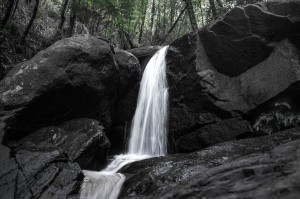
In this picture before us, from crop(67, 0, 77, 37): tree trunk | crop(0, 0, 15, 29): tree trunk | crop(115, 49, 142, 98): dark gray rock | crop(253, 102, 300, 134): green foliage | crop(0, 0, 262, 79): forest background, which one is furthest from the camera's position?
crop(67, 0, 77, 37): tree trunk

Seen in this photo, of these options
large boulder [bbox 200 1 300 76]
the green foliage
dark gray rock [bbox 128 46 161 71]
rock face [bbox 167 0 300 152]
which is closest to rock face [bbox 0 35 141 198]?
dark gray rock [bbox 128 46 161 71]

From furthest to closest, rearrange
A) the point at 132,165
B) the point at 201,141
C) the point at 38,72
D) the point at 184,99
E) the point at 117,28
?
the point at 117,28, the point at 184,99, the point at 201,141, the point at 38,72, the point at 132,165

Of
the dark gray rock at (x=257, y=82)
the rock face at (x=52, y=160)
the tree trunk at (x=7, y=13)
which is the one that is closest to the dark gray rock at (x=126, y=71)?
the dark gray rock at (x=257, y=82)

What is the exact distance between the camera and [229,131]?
348 inches

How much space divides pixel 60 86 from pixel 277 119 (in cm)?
613

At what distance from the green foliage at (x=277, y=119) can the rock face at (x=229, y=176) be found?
1.44 metres

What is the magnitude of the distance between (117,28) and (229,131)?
30.8 feet

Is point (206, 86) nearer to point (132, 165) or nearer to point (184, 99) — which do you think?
point (184, 99)

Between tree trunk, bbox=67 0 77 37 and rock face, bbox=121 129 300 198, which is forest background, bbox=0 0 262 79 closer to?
tree trunk, bbox=67 0 77 37

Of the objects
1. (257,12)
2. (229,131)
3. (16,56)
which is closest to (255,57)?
(257,12)

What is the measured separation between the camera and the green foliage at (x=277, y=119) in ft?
27.9

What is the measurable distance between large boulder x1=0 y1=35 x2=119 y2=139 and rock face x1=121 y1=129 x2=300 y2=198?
10.00 feet

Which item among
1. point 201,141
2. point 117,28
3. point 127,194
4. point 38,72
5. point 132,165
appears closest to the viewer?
point 127,194

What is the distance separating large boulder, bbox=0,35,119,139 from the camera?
795 cm
